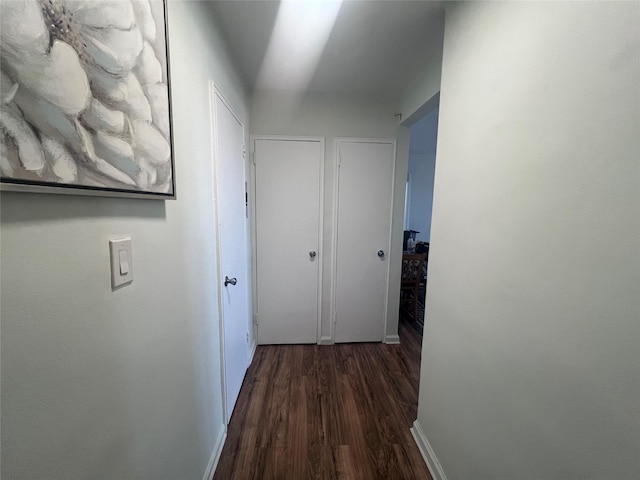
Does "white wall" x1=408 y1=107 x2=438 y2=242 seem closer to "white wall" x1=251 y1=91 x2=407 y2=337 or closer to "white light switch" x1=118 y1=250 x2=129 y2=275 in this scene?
"white wall" x1=251 y1=91 x2=407 y2=337

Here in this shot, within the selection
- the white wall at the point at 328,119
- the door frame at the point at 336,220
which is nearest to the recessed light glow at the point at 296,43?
the white wall at the point at 328,119

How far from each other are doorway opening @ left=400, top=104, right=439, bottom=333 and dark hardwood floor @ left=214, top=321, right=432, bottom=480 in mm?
913

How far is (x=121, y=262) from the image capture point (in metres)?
0.63

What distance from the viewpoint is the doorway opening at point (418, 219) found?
302 centimetres

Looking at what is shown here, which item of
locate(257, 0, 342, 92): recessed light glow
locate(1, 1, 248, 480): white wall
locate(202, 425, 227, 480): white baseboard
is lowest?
locate(202, 425, 227, 480): white baseboard

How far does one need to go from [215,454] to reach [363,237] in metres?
1.91

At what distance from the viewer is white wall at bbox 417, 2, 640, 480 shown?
1.84 ft

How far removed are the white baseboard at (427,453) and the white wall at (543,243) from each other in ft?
0.26

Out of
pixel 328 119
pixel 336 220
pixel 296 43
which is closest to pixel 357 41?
pixel 296 43

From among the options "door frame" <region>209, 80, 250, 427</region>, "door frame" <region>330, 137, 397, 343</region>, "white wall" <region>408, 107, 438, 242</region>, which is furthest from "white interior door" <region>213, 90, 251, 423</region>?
"white wall" <region>408, 107, 438, 242</region>

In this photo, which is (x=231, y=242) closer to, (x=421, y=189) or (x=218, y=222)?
(x=218, y=222)

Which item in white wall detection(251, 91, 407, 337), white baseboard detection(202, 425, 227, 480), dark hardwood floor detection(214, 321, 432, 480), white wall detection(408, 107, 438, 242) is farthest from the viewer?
white wall detection(408, 107, 438, 242)

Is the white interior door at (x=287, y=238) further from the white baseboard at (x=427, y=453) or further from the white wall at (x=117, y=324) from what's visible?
the white baseboard at (x=427, y=453)

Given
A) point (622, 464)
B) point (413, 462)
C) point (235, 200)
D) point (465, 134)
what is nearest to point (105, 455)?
point (622, 464)
